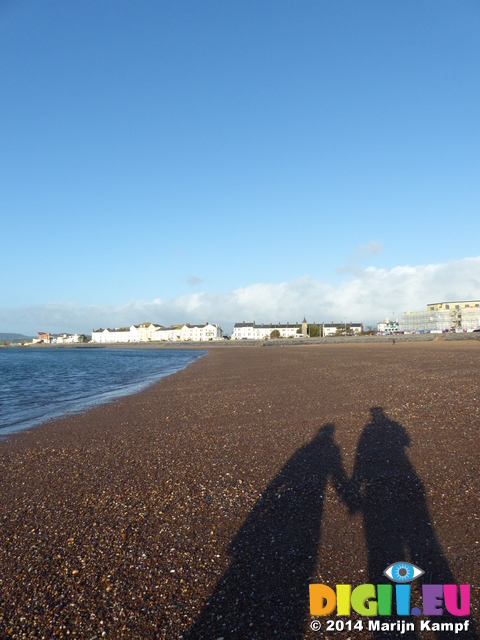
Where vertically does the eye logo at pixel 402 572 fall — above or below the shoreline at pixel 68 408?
above

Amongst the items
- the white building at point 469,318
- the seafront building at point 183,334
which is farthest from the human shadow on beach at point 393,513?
the seafront building at point 183,334

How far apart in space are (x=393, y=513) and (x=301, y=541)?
1.45m

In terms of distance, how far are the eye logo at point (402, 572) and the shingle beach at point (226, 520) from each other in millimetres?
75

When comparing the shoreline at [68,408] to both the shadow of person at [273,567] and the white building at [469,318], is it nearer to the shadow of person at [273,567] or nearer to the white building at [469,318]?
the shadow of person at [273,567]

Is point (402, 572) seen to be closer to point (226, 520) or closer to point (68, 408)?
point (226, 520)

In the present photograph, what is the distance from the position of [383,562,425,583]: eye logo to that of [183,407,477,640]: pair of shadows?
61 millimetres

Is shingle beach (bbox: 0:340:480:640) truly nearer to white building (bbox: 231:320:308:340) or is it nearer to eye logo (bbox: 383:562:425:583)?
eye logo (bbox: 383:562:425:583)

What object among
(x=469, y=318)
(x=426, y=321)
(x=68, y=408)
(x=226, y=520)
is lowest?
(x=68, y=408)

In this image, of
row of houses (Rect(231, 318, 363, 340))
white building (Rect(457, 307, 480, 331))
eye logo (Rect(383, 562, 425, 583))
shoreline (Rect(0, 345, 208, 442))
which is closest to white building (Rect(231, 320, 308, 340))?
row of houses (Rect(231, 318, 363, 340))

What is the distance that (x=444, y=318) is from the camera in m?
161

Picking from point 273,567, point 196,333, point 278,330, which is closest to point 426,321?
point 278,330

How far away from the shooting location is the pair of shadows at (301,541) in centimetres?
337

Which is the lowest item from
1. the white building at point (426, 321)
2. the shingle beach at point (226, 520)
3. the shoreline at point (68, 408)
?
the shoreline at point (68, 408)

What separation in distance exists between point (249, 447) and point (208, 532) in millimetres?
3535
